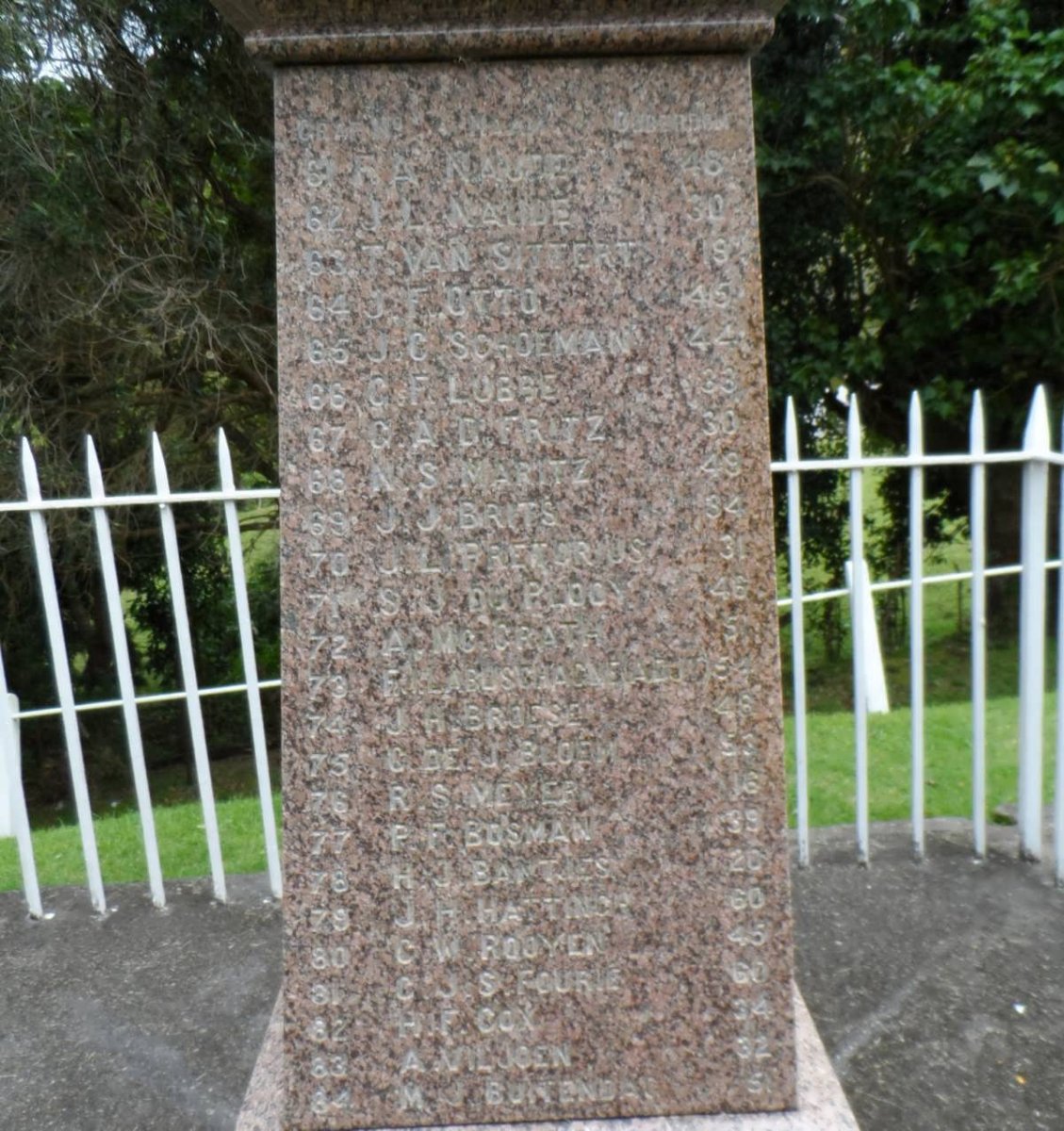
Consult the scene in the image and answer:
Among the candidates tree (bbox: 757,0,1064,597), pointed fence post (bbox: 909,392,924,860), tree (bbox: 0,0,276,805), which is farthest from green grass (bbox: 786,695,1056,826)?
tree (bbox: 0,0,276,805)

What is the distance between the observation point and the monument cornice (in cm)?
165

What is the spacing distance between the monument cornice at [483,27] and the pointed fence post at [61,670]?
1.84 meters

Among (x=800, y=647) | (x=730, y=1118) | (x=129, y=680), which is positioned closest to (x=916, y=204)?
(x=800, y=647)

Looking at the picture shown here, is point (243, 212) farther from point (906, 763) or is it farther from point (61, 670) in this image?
point (906, 763)

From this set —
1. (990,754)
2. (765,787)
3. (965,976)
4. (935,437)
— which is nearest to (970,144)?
(935,437)

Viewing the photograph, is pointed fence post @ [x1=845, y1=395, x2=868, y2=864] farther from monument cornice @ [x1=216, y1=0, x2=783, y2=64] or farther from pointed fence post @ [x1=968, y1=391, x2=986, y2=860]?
monument cornice @ [x1=216, y1=0, x2=783, y2=64]

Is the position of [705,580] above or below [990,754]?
above

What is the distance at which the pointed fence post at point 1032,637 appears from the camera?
3.15m

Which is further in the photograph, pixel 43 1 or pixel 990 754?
pixel 43 1

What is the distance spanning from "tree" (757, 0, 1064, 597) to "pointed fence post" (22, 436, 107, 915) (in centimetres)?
569

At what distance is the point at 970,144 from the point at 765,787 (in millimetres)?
6293

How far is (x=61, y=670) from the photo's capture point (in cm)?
316

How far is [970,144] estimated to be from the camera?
21.5 ft

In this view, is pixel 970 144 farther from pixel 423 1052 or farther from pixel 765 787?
pixel 423 1052
